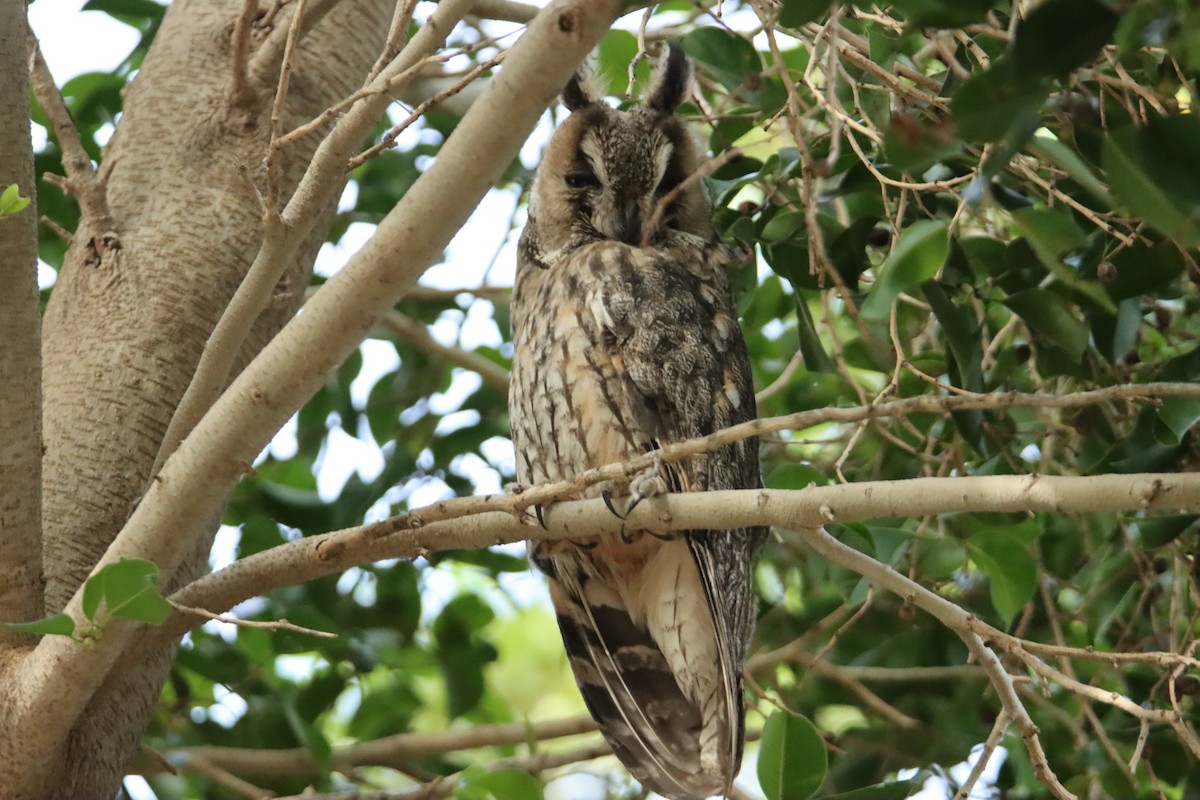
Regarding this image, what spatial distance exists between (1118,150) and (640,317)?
48.3 inches

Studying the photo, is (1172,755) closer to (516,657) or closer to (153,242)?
(153,242)

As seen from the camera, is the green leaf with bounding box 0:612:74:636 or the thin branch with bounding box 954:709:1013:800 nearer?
the green leaf with bounding box 0:612:74:636

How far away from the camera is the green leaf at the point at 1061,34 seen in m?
0.73

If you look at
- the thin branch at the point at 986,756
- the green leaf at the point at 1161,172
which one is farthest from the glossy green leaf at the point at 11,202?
the thin branch at the point at 986,756

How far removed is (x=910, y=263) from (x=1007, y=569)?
67cm

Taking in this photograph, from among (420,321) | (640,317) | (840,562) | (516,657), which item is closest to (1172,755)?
(840,562)

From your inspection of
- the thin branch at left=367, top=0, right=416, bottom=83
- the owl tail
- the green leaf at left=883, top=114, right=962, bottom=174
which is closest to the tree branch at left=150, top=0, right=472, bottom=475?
the thin branch at left=367, top=0, right=416, bottom=83

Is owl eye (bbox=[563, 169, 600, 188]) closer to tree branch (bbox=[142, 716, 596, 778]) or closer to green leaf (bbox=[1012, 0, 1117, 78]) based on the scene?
tree branch (bbox=[142, 716, 596, 778])

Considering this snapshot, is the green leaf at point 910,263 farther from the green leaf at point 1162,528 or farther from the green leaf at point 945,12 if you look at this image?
the green leaf at point 1162,528

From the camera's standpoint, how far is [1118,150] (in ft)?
2.40

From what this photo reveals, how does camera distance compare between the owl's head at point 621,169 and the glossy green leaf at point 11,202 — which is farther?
the owl's head at point 621,169

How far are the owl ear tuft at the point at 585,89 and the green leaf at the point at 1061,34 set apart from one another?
1.56 metres

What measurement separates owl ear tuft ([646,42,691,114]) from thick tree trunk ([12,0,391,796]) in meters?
0.49

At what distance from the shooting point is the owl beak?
2.09 meters
